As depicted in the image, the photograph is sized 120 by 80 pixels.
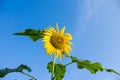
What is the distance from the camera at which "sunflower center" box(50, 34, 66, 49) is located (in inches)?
297

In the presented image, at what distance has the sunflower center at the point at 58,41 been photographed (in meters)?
7.55

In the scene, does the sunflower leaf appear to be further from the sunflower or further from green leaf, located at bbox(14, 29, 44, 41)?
green leaf, located at bbox(14, 29, 44, 41)

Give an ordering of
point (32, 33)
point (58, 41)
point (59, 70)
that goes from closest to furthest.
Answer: point (32, 33), point (58, 41), point (59, 70)

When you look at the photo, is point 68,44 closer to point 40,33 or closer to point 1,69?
point 40,33

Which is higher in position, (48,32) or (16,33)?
(48,32)

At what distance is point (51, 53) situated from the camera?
7.27m

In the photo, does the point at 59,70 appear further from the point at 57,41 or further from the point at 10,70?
the point at 10,70

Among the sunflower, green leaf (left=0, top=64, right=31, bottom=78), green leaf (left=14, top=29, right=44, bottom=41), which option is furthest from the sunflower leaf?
green leaf (left=0, top=64, right=31, bottom=78)

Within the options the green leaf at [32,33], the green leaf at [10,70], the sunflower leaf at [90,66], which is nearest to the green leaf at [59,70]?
the sunflower leaf at [90,66]

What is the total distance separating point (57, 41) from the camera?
7.61 m

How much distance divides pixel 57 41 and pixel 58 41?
0.07 feet

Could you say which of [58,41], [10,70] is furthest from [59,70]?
[10,70]

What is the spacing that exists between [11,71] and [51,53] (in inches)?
34.7

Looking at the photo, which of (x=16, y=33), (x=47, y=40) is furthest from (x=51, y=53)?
(x=16, y=33)
